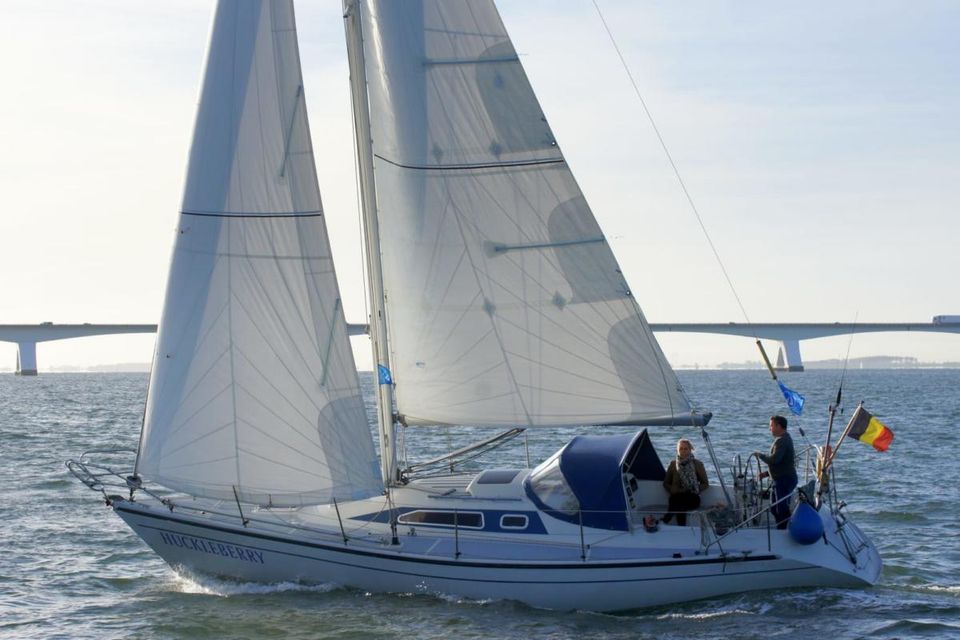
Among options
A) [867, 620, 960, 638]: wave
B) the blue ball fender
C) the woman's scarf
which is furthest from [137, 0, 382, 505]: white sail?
[867, 620, 960, 638]: wave

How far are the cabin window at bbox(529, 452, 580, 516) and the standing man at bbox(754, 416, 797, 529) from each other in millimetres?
2352

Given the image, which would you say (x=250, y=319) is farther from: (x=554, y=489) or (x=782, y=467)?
(x=782, y=467)

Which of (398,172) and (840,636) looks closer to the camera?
(840,636)

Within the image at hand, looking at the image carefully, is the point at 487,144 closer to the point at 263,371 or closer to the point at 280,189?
the point at 280,189

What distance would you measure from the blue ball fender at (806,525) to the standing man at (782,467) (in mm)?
472

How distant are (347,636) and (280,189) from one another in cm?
530

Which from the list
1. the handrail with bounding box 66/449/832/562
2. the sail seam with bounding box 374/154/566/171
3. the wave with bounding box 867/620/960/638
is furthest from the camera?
the sail seam with bounding box 374/154/566/171

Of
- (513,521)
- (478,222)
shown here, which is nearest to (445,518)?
(513,521)

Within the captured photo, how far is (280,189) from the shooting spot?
47.8ft

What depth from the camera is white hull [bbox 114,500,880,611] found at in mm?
13586

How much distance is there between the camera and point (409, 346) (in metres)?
15.0

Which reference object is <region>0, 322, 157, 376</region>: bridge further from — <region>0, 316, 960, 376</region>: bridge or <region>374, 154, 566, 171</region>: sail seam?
<region>374, 154, 566, 171</region>: sail seam

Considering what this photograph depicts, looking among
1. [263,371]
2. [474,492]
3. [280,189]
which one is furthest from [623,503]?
[280,189]

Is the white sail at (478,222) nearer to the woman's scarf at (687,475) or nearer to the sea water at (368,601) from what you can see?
the woman's scarf at (687,475)
